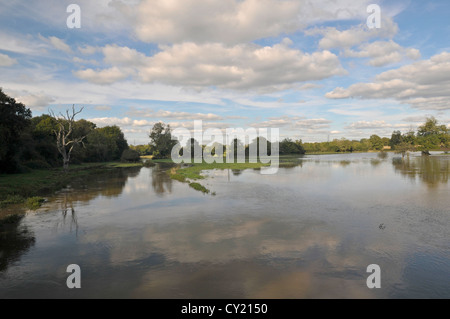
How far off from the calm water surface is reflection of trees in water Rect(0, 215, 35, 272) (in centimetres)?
5

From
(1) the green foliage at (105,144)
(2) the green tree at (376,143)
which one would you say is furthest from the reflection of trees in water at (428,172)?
(2) the green tree at (376,143)

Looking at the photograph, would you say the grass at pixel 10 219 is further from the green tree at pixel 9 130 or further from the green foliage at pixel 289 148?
the green foliage at pixel 289 148

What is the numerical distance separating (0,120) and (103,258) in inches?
1116

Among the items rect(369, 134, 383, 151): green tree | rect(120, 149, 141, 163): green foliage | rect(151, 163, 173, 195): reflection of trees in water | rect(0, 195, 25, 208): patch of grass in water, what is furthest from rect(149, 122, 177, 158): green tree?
rect(369, 134, 383, 151): green tree

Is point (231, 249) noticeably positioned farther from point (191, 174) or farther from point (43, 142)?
point (43, 142)

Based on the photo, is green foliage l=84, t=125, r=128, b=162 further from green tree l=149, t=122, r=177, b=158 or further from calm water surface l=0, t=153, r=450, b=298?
calm water surface l=0, t=153, r=450, b=298

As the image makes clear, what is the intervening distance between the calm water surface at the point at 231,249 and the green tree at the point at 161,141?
88197 mm

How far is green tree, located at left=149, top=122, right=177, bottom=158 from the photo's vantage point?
351 feet

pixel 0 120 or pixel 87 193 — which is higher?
pixel 0 120
